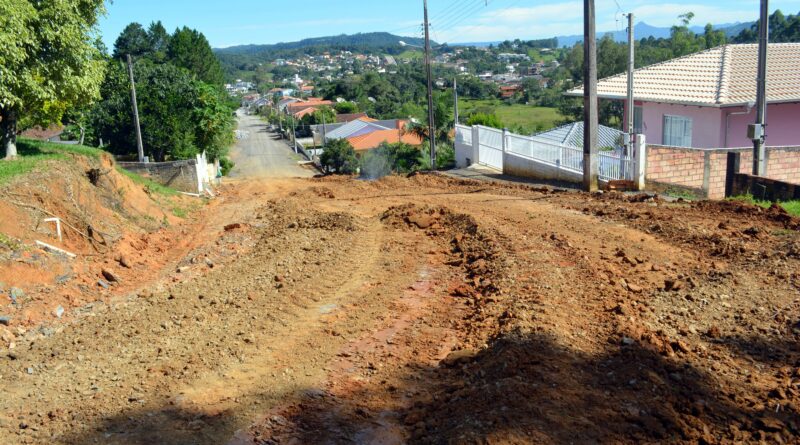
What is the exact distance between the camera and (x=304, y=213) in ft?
53.6

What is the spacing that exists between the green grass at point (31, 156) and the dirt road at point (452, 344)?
151 inches

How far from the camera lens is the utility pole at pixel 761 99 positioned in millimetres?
15523

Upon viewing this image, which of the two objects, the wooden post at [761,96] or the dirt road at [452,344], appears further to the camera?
the wooden post at [761,96]

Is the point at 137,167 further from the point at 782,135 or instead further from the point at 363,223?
the point at 782,135

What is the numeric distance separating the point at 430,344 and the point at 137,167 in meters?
19.4

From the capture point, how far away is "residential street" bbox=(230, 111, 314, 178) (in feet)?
170

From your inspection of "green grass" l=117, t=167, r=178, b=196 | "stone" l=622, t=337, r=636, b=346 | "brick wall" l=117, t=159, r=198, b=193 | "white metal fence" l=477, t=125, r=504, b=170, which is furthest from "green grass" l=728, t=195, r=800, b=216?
"brick wall" l=117, t=159, r=198, b=193

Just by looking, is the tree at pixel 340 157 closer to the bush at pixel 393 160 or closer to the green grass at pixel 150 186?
the bush at pixel 393 160

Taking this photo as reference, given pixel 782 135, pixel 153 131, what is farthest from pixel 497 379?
pixel 153 131

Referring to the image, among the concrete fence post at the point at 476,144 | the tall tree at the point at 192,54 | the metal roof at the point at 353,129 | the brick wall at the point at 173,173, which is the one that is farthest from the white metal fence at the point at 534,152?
the metal roof at the point at 353,129

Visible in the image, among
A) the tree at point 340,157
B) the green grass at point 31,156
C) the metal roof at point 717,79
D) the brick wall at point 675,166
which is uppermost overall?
the metal roof at point 717,79

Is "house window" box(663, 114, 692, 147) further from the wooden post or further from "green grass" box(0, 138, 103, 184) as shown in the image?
"green grass" box(0, 138, 103, 184)

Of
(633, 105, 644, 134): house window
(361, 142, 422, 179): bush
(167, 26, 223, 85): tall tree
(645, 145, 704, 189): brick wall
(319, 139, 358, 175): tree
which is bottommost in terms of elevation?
(319, 139, 358, 175): tree

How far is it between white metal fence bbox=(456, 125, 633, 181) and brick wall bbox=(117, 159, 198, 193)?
31.0 feet
